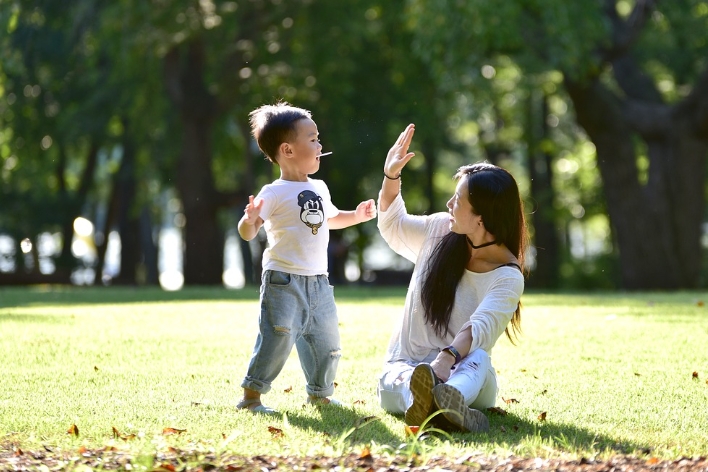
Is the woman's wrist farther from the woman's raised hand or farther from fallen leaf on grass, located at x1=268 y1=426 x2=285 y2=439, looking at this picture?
the woman's raised hand

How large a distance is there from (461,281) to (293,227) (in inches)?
37.2

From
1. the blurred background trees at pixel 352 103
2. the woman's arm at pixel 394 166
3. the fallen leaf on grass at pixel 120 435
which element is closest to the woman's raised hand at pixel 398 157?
the woman's arm at pixel 394 166

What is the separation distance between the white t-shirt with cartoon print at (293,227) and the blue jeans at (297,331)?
0.20 feet

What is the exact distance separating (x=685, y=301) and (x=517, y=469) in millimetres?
9927

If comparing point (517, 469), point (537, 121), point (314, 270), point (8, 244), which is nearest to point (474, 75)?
point (537, 121)

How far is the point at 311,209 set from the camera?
19.2 ft

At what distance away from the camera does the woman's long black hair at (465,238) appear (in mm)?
5480

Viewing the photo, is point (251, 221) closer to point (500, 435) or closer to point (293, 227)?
point (293, 227)

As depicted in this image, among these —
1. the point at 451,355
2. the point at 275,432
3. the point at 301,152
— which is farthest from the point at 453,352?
the point at 301,152

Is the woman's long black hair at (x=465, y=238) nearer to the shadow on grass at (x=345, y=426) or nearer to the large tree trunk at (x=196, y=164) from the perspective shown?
the shadow on grass at (x=345, y=426)

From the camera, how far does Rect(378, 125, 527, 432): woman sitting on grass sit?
5266mm

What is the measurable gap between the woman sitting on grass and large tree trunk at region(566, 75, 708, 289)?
15.4 meters

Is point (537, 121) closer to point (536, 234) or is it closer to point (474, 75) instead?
point (536, 234)

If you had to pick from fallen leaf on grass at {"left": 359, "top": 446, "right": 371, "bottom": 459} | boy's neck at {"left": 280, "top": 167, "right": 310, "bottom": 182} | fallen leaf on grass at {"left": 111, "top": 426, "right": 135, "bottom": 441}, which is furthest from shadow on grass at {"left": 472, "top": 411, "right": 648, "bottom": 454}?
boy's neck at {"left": 280, "top": 167, "right": 310, "bottom": 182}
